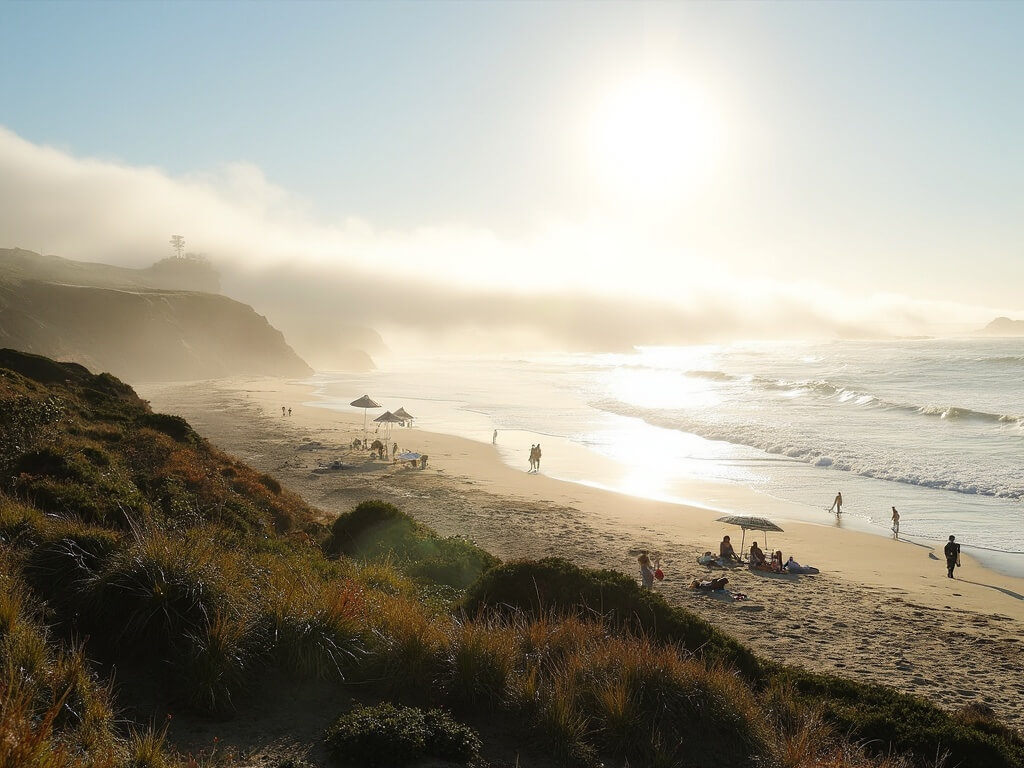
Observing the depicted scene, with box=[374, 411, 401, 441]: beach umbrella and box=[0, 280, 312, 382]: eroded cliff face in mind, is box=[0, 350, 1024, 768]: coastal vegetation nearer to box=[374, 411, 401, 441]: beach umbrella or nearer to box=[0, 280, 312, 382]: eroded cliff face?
box=[374, 411, 401, 441]: beach umbrella

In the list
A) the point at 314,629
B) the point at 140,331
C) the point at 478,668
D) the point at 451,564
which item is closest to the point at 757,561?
the point at 451,564

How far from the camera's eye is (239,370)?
9106 cm

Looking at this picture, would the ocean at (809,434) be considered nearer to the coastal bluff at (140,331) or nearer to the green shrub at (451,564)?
the green shrub at (451,564)

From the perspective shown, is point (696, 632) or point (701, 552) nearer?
point (696, 632)

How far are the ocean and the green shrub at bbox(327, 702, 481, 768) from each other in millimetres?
16960

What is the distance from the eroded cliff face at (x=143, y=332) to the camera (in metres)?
65.1

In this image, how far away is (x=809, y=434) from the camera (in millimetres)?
36500

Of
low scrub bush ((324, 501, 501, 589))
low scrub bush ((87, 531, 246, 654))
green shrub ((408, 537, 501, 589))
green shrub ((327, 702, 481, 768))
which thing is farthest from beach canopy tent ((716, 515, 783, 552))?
low scrub bush ((87, 531, 246, 654))

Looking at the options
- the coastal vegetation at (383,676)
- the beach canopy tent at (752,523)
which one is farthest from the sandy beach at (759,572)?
the coastal vegetation at (383,676)

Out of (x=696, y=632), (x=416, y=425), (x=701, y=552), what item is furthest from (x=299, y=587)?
(x=416, y=425)

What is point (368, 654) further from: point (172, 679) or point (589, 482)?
point (589, 482)

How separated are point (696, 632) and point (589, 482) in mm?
18540

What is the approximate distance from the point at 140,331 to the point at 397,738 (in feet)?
281

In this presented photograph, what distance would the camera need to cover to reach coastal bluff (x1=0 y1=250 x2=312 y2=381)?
6519cm
